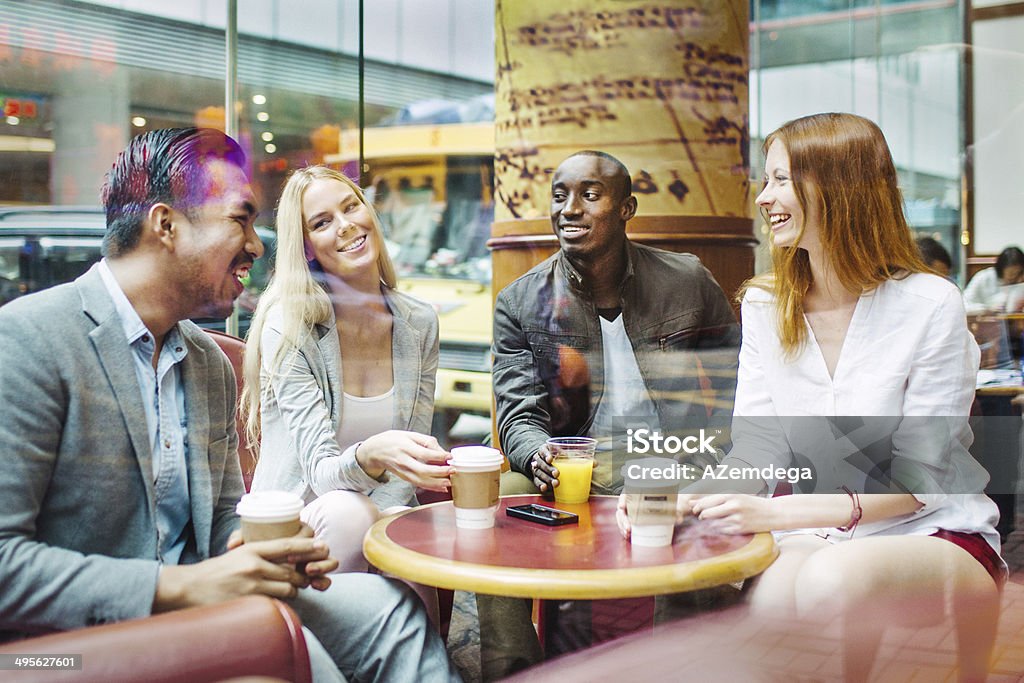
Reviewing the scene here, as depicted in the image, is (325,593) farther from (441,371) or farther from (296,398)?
(441,371)

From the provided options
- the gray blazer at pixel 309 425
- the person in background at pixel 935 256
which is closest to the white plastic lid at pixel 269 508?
the gray blazer at pixel 309 425

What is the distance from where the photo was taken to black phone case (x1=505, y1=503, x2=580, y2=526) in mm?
2129

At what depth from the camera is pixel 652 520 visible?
1964 millimetres

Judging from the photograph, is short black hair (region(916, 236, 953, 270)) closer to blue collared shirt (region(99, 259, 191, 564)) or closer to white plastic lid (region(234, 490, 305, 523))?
white plastic lid (region(234, 490, 305, 523))

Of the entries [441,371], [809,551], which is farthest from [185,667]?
[809,551]

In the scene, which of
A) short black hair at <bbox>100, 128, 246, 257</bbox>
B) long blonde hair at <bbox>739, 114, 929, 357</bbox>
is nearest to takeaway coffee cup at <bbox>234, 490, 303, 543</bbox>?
short black hair at <bbox>100, 128, 246, 257</bbox>

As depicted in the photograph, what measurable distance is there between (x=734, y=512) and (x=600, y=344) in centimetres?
59

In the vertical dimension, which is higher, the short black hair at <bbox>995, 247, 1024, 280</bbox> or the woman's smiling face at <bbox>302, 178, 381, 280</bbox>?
the woman's smiling face at <bbox>302, 178, 381, 280</bbox>

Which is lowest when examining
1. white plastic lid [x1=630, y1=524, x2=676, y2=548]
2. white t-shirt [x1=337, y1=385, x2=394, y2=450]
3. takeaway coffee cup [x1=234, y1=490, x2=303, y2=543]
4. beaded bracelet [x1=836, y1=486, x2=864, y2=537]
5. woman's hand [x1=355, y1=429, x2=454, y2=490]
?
beaded bracelet [x1=836, y1=486, x2=864, y2=537]

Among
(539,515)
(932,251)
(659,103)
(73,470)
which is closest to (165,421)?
(73,470)

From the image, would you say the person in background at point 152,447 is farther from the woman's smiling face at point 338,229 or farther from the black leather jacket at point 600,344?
the black leather jacket at point 600,344

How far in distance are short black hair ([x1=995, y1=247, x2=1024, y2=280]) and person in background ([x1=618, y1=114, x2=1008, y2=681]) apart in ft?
0.78

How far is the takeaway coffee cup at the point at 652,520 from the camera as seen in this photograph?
1.96 m

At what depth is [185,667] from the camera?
1485 millimetres
